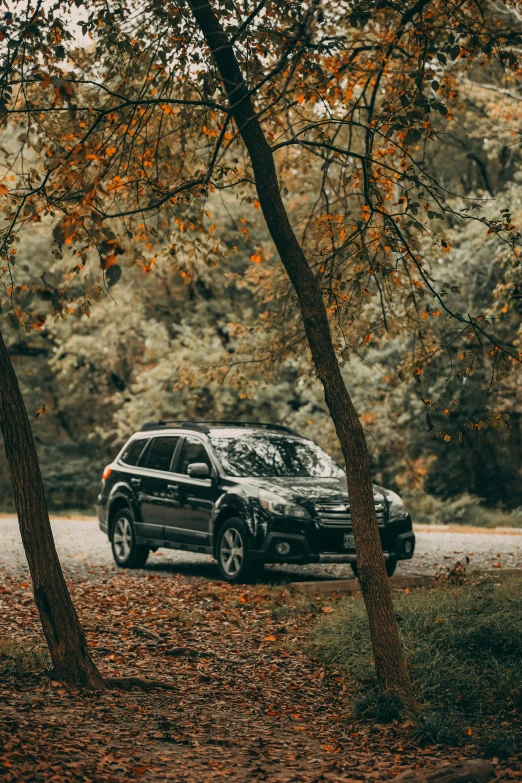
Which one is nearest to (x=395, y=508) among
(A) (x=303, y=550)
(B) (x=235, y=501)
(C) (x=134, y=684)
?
(A) (x=303, y=550)

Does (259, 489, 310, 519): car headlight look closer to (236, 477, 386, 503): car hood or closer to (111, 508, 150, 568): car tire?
(236, 477, 386, 503): car hood

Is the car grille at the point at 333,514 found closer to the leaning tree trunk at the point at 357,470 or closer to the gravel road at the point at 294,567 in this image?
the gravel road at the point at 294,567

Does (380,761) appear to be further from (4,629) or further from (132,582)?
(132,582)

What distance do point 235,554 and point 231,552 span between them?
0.09m

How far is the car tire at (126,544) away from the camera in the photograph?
1367cm

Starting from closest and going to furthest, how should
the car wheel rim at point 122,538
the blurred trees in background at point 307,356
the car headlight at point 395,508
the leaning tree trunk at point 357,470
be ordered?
the leaning tree trunk at point 357,470
the car headlight at point 395,508
the car wheel rim at point 122,538
the blurred trees in background at point 307,356

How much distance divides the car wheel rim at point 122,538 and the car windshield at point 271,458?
74.4 inches

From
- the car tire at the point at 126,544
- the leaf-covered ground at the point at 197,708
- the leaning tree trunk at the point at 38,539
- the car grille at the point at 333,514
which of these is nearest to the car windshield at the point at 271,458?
the car grille at the point at 333,514

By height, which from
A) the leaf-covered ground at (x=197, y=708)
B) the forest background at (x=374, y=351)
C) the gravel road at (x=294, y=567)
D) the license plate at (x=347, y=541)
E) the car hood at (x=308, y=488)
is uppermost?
the forest background at (x=374, y=351)

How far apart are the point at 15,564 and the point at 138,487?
2.24 m

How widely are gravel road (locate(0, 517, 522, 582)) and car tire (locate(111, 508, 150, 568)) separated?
234 mm

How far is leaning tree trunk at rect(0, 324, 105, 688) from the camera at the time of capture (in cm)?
730

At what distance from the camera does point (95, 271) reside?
3062 centimetres

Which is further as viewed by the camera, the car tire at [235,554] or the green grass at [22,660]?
the car tire at [235,554]
